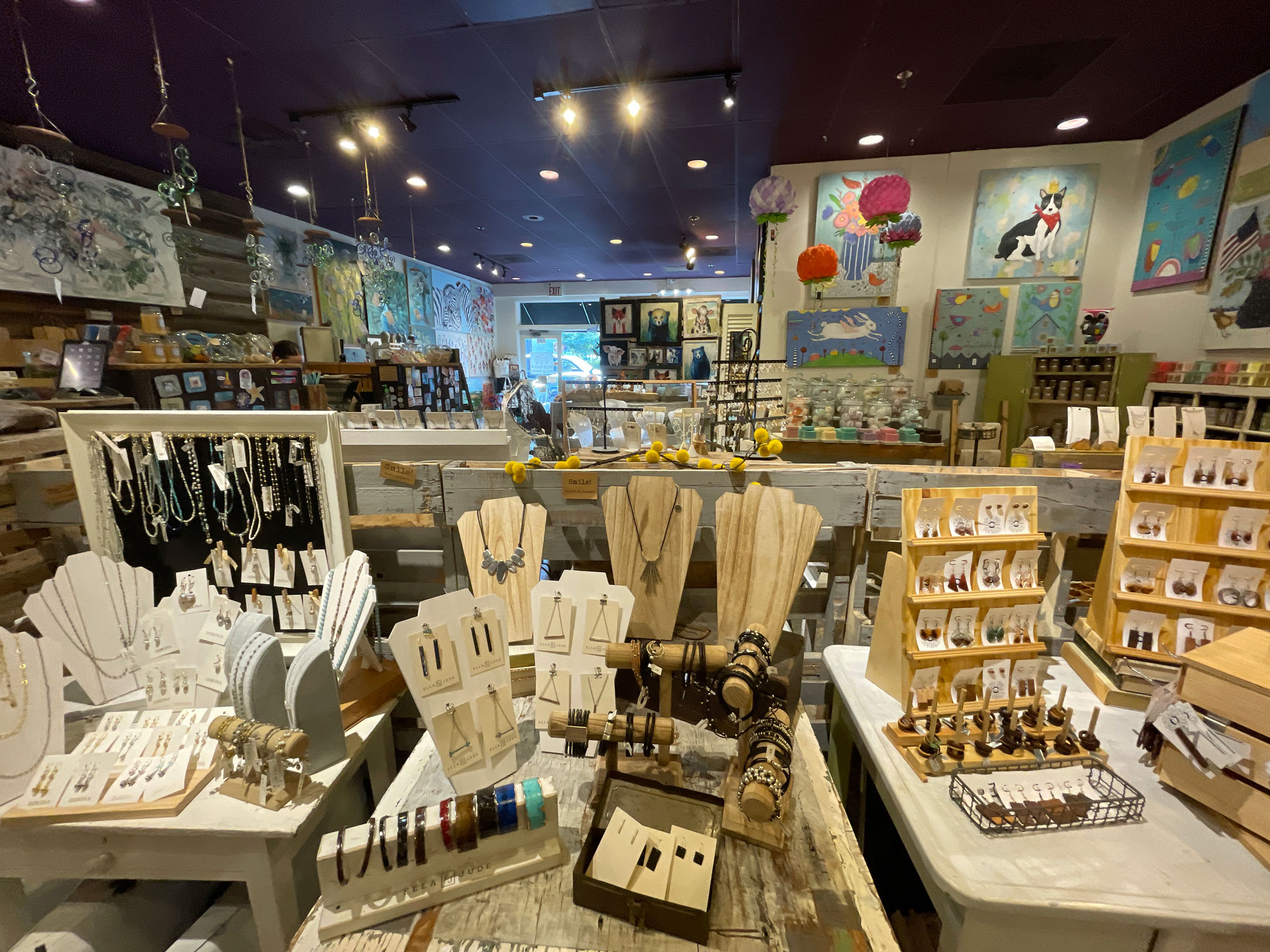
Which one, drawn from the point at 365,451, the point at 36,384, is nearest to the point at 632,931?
the point at 365,451

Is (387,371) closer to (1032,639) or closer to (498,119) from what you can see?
(498,119)

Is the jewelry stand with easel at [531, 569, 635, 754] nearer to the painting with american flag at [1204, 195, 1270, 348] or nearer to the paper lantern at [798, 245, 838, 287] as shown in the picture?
the paper lantern at [798, 245, 838, 287]

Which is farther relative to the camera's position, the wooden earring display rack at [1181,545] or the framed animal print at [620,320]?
the framed animal print at [620,320]

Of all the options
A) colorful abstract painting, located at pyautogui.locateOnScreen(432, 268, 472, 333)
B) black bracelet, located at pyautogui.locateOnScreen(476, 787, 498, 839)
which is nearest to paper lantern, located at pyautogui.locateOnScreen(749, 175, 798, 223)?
black bracelet, located at pyautogui.locateOnScreen(476, 787, 498, 839)

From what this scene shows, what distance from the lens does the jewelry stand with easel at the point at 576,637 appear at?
43.4 inches

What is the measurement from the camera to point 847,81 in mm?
2836

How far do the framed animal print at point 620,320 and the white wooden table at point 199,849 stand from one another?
619cm

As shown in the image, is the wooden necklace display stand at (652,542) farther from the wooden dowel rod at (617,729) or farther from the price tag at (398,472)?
the price tag at (398,472)

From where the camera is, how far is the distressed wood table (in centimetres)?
78

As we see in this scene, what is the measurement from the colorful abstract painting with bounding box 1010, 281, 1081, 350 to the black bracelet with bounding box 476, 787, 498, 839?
4999 mm

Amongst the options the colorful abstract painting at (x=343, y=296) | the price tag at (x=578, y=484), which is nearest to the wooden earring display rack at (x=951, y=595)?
the price tag at (x=578, y=484)

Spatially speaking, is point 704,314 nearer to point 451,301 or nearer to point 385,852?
point 385,852

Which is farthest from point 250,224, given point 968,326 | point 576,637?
point 968,326

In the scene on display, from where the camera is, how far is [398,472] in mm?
1458
